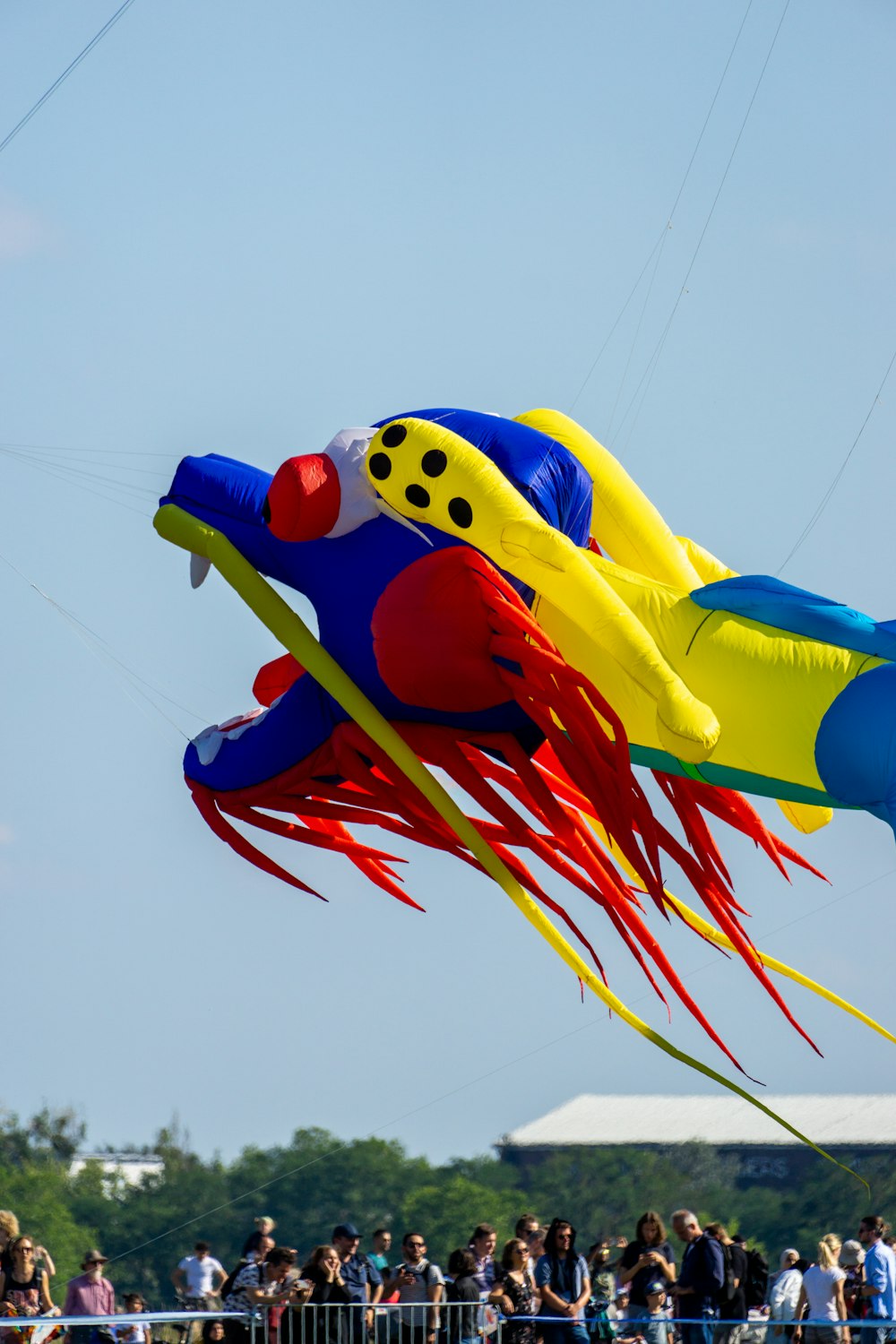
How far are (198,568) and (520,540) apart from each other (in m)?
1.56

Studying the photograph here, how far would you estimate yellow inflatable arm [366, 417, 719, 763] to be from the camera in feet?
21.8

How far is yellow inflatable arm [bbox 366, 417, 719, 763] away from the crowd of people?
340 cm

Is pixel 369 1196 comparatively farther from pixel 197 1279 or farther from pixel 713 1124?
pixel 197 1279

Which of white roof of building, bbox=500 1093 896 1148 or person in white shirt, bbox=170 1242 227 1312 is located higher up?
white roof of building, bbox=500 1093 896 1148

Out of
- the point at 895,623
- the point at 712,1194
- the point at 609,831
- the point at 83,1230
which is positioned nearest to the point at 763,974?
the point at 609,831

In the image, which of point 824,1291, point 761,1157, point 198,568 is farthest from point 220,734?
point 761,1157

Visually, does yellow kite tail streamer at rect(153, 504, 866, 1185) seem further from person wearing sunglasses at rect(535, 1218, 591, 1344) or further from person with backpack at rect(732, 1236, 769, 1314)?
person with backpack at rect(732, 1236, 769, 1314)

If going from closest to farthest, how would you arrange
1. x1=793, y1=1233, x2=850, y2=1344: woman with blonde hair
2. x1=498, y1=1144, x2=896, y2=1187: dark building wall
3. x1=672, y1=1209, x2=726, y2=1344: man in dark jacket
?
1. x1=672, y1=1209, x2=726, y2=1344: man in dark jacket
2. x1=793, y1=1233, x2=850, y2=1344: woman with blonde hair
3. x1=498, y1=1144, x2=896, y2=1187: dark building wall

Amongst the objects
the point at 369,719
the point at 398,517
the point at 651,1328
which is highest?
the point at 398,517

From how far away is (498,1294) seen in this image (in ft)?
31.8

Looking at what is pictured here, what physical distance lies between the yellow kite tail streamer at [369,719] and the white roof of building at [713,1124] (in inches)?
1144

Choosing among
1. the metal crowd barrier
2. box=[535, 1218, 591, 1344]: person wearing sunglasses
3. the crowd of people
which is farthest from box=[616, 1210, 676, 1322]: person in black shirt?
box=[535, 1218, 591, 1344]: person wearing sunglasses

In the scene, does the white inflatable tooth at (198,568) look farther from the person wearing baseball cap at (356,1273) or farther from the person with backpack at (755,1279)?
the person with backpack at (755,1279)

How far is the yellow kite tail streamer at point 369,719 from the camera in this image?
23.1ft
